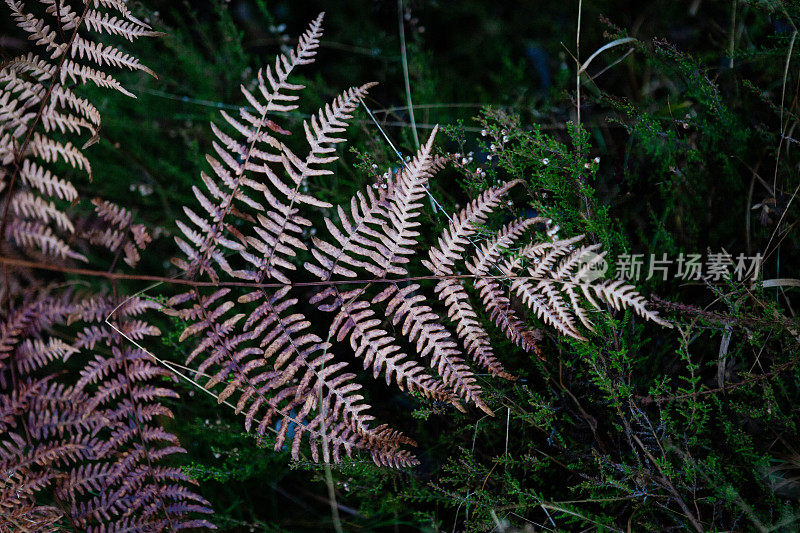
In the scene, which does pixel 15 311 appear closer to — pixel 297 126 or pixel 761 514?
pixel 297 126

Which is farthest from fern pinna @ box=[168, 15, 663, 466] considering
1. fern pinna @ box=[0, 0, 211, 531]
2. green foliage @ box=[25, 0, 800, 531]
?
fern pinna @ box=[0, 0, 211, 531]

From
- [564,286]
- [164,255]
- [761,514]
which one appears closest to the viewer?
[564,286]

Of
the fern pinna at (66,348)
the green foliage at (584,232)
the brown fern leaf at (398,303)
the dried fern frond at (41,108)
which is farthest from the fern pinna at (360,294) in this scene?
the dried fern frond at (41,108)

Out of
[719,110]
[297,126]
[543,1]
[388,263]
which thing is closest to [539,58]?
[543,1]

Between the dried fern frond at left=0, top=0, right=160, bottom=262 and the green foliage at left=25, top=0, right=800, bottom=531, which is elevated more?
the dried fern frond at left=0, top=0, right=160, bottom=262

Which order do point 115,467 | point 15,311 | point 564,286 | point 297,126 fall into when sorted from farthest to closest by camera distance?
point 297,126, point 15,311, point 115,467, point 564,286

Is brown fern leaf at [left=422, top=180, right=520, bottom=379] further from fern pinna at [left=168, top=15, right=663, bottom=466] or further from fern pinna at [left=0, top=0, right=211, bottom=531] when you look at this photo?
fern pinna at [left=0, top=0, right=211, bottom=531]

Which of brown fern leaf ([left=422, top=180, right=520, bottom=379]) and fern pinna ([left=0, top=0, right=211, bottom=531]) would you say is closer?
brown fern leaf ([left=422, top=180, right=520, bottom=379])

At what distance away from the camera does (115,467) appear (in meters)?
1.90

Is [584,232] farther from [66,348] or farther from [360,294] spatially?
[66,348]

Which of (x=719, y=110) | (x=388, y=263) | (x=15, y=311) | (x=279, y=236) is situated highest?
(x=719, y=110)

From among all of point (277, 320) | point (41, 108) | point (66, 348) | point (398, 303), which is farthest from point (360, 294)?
point (41, 108)

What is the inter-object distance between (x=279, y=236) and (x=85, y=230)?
2.79 feet

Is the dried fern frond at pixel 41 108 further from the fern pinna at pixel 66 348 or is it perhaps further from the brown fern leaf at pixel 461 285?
the brown fern leaf at pixel 461 285
